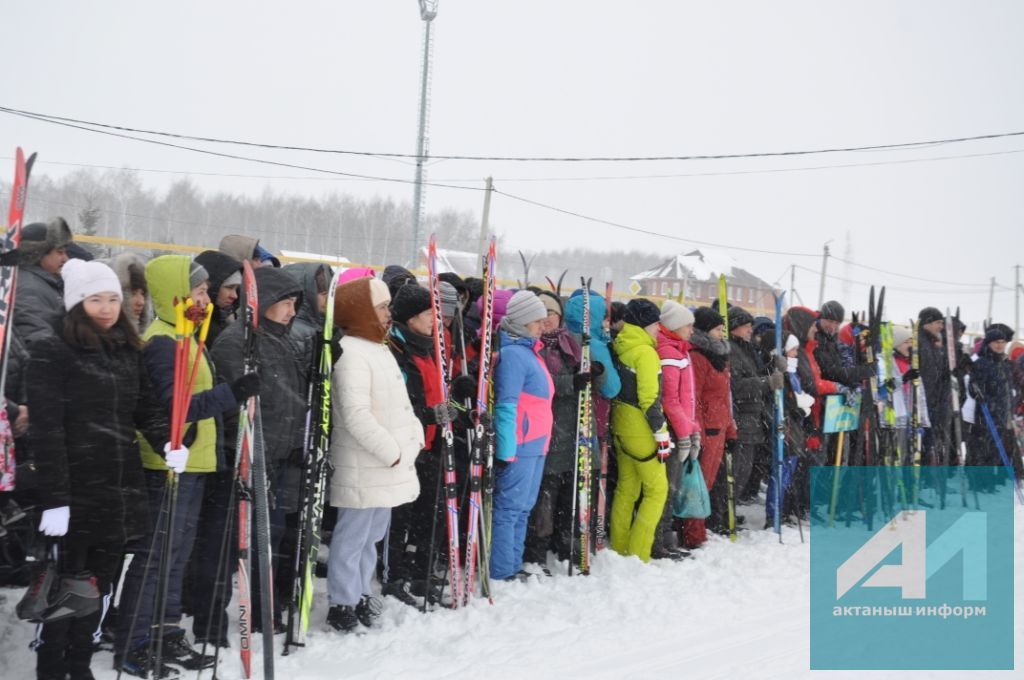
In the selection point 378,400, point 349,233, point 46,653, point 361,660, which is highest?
point 349,233

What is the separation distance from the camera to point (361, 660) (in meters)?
4.25

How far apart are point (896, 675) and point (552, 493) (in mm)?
2702

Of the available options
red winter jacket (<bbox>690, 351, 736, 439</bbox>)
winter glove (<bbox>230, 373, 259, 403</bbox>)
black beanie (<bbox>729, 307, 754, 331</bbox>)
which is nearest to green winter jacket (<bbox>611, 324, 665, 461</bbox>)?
red winter jacket (<bbox>690, 351, 736, 439</bbox>)

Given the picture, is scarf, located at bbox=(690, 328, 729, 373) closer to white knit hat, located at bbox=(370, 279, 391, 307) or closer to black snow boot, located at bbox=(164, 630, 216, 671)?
white knit hat, located at bbox=(370, 279, 391, 307)

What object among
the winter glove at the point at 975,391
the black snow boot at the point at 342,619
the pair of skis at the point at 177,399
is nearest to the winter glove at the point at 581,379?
the black snow boot at the point at 342,619

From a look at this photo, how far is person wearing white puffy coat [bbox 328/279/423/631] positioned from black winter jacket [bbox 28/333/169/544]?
3.73 ft

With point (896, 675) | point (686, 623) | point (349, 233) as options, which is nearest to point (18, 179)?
point (686, 623)

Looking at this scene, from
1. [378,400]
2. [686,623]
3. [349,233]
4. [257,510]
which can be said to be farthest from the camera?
[349,233]

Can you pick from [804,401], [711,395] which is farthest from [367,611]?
[804,401]

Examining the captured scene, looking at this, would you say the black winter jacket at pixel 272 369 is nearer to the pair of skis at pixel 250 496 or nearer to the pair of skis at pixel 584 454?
the pair of skis at pixel 250 496

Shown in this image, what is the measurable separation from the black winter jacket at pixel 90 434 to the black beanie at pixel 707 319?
16.0ft

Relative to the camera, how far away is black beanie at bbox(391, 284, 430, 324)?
512 centimetres

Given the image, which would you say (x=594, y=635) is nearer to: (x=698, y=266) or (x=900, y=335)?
(x=900, y=335)

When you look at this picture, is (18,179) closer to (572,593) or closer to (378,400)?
(378,400)
